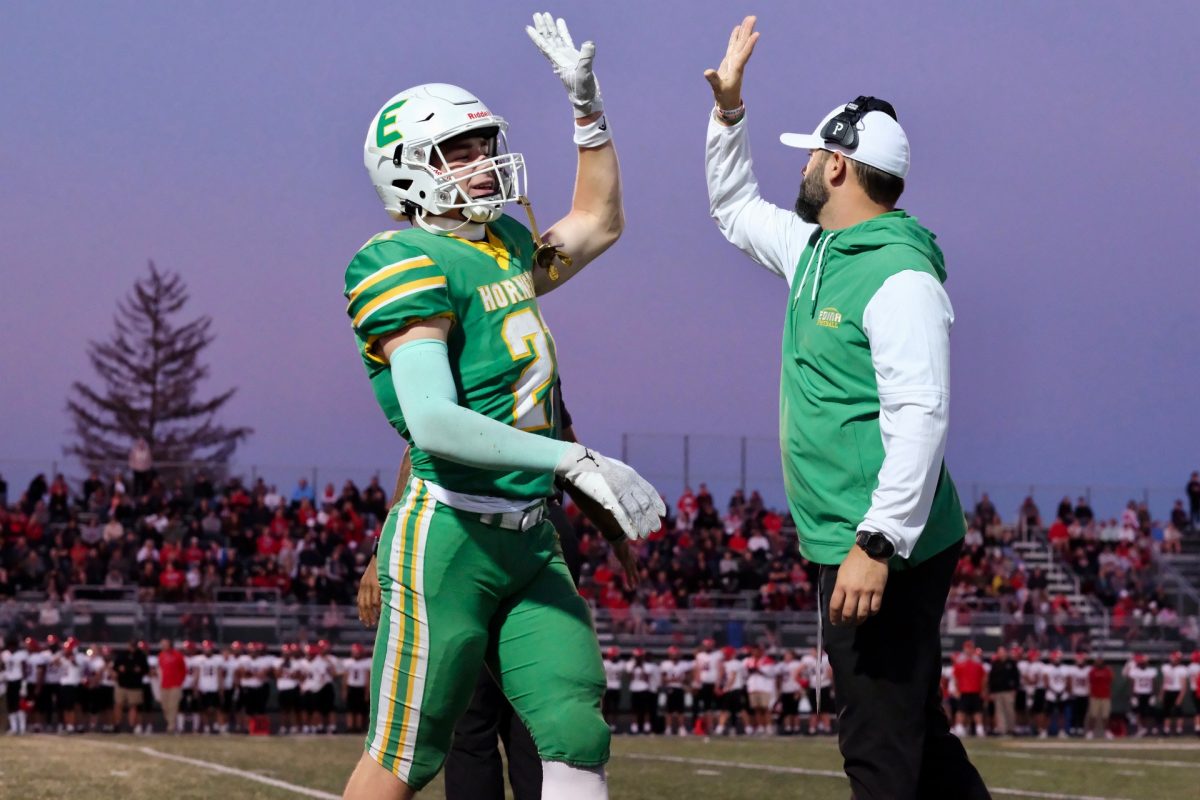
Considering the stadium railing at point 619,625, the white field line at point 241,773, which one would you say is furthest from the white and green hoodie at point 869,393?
the stadium railing at point 619,625

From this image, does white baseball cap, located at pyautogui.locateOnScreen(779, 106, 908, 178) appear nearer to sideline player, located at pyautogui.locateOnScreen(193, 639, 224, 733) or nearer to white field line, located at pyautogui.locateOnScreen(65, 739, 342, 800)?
white field line, located at pyautogui.locateOnScreen(65, 739, 342, 800)

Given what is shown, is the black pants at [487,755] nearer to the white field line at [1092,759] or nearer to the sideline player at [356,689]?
the white field line at [1092,759]

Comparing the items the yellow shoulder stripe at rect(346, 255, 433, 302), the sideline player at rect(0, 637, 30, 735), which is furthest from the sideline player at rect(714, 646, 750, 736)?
the yellow shoulder stripe at rect(346, 255, 433, 302)

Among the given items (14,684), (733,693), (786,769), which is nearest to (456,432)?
(786,769)

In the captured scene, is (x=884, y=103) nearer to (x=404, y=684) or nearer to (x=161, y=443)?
(x=404, y=684)

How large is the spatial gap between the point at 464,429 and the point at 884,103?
162cm

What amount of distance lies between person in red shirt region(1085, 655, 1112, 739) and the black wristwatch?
2090cm

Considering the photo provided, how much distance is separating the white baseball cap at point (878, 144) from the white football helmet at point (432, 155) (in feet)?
2.92

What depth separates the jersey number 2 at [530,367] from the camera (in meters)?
3.77

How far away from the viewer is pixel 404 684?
3.70 metres

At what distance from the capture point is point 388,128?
3.94 m

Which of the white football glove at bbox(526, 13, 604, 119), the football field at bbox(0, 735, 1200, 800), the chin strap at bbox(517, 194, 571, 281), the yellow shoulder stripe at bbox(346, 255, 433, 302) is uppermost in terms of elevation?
the white football glove at bbox(526, 13, 604, 119)

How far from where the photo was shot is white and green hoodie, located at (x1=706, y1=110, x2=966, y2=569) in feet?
12.8

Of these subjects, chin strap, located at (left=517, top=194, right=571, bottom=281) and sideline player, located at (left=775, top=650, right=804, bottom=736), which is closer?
chin strap, located at (left=517, top=194, right=571, bottom=281)
